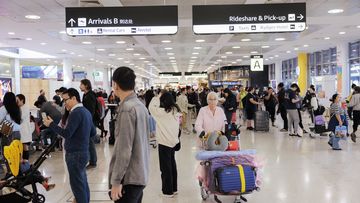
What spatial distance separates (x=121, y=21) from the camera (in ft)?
22.1

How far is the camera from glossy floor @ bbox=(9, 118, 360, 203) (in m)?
5.23

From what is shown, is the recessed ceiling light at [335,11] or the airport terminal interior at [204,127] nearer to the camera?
the airport terminal interior at [204,127]

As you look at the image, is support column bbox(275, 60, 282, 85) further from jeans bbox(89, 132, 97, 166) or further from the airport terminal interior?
jeans bbox(89, 132, 97, 166)

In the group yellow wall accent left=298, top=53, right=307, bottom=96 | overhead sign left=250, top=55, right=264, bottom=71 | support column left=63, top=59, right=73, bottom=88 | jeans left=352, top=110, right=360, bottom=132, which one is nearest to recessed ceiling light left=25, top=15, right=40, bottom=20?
jeans left=352, top=110, right=360, bottom=132

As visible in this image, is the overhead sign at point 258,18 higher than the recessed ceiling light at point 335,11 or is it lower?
lower

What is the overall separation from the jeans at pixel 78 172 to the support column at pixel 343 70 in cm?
1534

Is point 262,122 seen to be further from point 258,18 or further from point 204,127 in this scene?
point 204,127

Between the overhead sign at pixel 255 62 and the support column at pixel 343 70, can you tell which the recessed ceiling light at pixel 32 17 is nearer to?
the overhead sign at pixel 255 62

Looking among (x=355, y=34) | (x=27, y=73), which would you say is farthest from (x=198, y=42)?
(x=27, y=73)

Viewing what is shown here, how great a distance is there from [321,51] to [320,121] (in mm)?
11139

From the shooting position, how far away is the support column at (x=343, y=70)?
16703 mm

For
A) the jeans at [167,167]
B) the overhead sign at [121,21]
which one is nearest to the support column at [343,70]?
the overhead sign at [121,21]

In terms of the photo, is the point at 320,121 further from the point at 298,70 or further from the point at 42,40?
the point at 298,70

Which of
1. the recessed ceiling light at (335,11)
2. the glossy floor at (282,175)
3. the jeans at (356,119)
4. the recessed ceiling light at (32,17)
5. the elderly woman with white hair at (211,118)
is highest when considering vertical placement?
the recessed ceiling light at (32,17)
